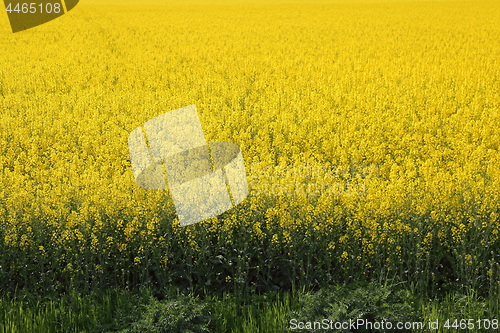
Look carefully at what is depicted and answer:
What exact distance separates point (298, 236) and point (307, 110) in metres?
5.64

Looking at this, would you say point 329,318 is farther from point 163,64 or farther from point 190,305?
point 163,64

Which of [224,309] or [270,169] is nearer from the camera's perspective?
[224,309]

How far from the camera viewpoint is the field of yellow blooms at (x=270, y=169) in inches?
211

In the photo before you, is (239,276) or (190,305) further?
(239,276)

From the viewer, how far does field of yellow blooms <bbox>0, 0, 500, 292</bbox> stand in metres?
5.37

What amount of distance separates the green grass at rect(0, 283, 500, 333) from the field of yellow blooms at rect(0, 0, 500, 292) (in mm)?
251

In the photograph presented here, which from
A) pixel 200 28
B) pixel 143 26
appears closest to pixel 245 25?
pixel 200 28

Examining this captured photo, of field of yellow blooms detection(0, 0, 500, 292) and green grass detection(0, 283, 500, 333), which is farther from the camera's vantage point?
field of yellow blooms detection(0, 0, 500, 292)

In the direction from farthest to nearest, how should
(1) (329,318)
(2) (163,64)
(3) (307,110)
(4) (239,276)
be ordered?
(2) (163,64), (3) (307,110), (4) (239,276), (1) (329,318)

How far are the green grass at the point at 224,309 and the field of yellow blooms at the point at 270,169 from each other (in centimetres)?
25

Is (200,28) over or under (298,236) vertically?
over

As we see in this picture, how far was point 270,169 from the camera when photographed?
674 cm

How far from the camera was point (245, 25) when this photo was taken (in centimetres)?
2869

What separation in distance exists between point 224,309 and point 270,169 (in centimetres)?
246
